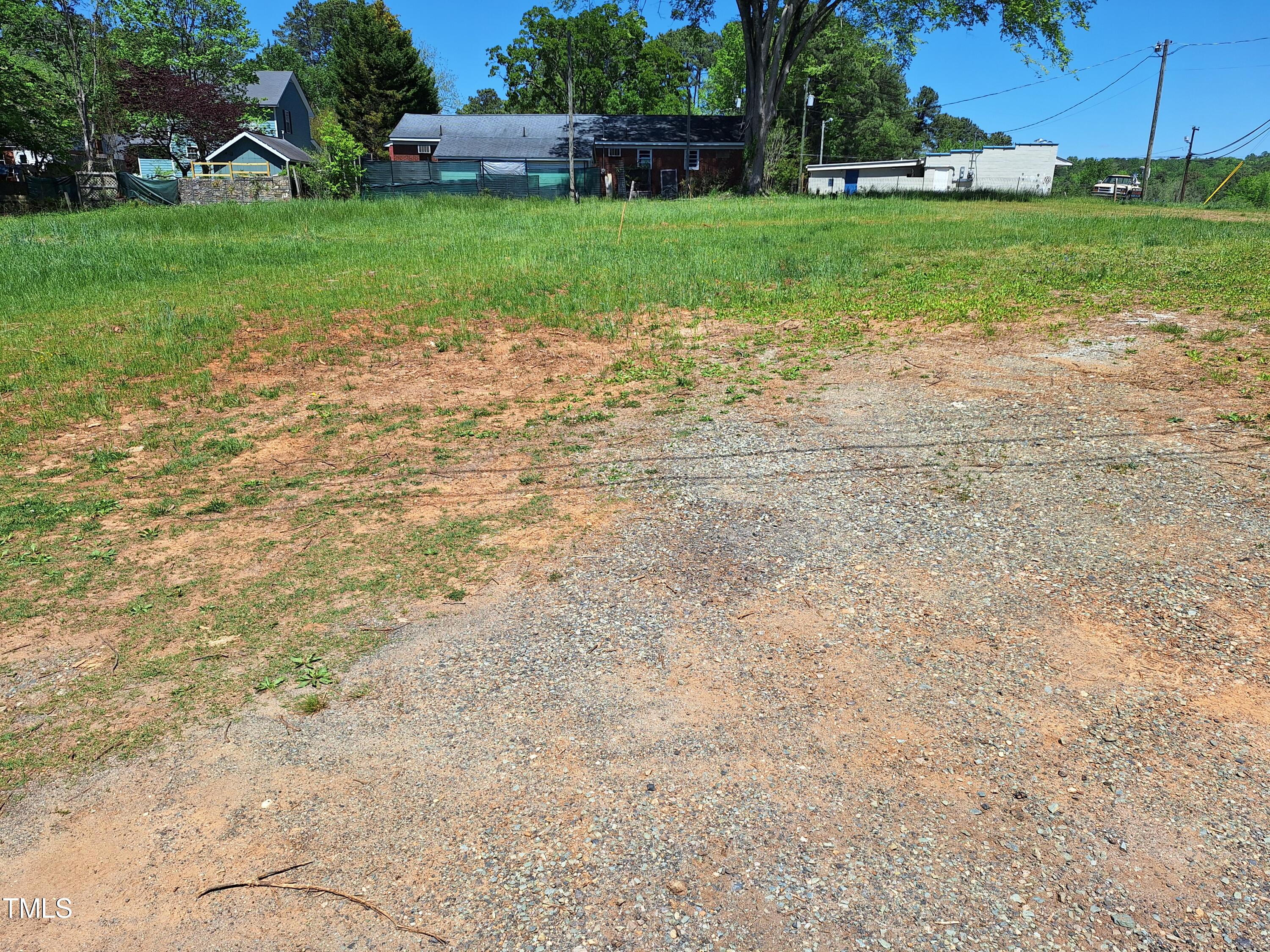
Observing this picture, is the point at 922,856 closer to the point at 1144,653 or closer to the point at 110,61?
the point at 1144,653

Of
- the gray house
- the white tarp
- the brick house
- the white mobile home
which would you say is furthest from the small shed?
the white mobile home

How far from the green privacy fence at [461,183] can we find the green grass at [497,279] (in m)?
7.92

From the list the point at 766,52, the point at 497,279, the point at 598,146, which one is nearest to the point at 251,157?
the point at 598,146

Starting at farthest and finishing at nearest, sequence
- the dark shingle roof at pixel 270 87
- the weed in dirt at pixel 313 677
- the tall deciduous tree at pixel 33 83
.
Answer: the dark shingle roof at pixel 270 87, the tall deciduous tree at pixel 33 83, the weed in dirt at pixel 313 677

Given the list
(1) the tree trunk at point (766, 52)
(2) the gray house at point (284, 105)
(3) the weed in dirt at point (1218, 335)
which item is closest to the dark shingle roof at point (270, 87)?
(2) the gray house at point (284, 105)

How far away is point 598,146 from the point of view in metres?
44.3

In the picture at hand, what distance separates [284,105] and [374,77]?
9965mm

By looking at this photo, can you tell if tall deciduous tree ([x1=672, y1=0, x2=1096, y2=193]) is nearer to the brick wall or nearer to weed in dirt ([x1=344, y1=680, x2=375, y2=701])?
the brick wall

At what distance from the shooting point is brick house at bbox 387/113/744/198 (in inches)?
1724

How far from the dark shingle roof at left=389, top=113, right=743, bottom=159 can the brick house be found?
48 mm

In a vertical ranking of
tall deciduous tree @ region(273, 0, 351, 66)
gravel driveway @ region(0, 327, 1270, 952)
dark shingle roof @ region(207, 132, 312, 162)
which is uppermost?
tall deciduous tree @ region(273, 0, 351, 66)

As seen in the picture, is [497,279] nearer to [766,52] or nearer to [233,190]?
[233,190]

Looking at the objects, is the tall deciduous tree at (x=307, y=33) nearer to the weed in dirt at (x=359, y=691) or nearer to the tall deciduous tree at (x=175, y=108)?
the tall deciduous tree at (x=175, y=108)

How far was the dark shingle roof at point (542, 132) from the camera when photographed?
4428 centimetres
